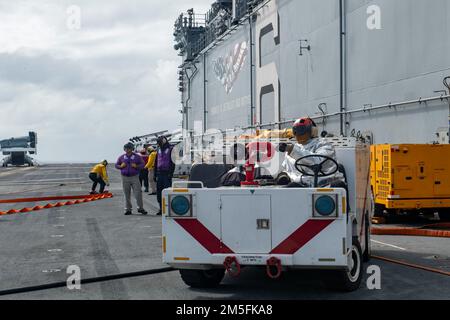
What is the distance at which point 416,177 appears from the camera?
1477cm

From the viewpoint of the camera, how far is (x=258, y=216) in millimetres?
6762

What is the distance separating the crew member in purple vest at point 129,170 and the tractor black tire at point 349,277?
1040cm

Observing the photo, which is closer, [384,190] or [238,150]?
[238,150]

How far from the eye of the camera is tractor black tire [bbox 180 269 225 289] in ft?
24.3

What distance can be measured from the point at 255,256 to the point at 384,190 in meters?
8.94

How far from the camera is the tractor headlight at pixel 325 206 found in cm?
655

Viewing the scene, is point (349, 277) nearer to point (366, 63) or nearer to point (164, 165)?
point (164, 165)

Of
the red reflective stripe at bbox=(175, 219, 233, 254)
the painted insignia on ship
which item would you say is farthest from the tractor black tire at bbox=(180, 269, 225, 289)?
the painted insignia on ship

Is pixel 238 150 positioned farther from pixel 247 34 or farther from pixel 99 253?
pixel 247 34

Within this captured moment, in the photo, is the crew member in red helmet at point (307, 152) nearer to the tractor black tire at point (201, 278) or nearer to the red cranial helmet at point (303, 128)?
the red cranial helmet at point (303, 128)

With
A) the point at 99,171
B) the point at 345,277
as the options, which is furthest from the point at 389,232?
the point at 99,171

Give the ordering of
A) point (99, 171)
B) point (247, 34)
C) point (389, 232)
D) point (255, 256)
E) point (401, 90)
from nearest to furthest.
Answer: point (255, 256) → point (389, 232) → point (401, 90) → point (99, 171) → point (247, 34)

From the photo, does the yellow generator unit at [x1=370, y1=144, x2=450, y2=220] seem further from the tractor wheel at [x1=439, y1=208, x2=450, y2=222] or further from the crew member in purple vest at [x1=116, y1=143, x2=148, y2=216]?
the crew member in purple vest at [x1=116, y1=143, x2=148, y2=216]
